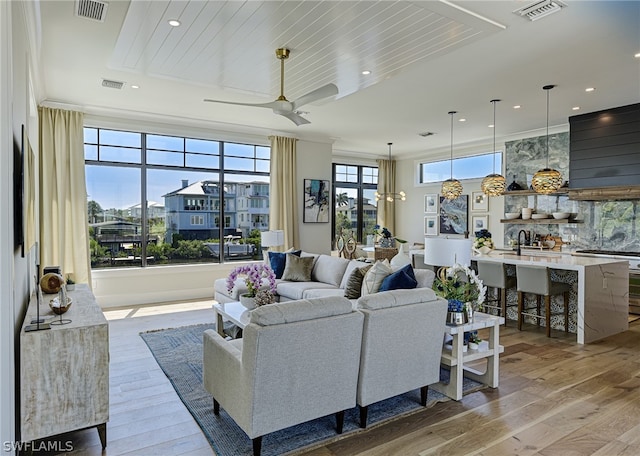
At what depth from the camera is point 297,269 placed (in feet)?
19.3

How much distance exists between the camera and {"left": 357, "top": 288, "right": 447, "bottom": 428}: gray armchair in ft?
8.56

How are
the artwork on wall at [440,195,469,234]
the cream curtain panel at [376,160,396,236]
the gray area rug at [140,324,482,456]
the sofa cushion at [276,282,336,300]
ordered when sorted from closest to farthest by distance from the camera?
the gray area rug at [140,324,482,456] → the sofa cushion at [276,282,336,300] → the artwork on wall at [440,195,469,234] → the cream curtain panel at [376,160,396,236]

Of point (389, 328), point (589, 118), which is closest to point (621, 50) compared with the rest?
point (589, 118)

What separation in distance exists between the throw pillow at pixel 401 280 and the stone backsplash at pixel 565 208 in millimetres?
4611

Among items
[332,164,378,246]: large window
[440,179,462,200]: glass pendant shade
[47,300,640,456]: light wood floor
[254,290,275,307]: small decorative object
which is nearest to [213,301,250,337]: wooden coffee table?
[254,290,275,307]: small decorative object

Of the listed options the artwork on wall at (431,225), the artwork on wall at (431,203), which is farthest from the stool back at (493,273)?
the artwork on wall at (431,203)

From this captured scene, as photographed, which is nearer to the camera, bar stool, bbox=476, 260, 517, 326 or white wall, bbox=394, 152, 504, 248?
bar stool, bbox=476, 260, 517, 326

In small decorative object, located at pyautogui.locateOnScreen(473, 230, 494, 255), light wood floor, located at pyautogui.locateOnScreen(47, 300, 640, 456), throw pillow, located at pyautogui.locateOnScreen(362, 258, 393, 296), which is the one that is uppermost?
small decorative object, located at pyautogui.locateOnScreen(473, 230, 494, 255)

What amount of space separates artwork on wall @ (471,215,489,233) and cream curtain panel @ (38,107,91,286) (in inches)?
286

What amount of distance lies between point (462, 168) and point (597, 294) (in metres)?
4.69

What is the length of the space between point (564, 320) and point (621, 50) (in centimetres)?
316

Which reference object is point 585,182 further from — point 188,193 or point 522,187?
point 188,193

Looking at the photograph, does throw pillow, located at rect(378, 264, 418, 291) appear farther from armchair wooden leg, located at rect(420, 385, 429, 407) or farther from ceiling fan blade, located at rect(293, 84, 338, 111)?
ceiling fan blade, located at rect(293, 84, 338, 111)

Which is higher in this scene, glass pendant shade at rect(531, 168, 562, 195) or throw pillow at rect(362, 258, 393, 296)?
glass pendant shade at rect(531, 168, 562, 195)
